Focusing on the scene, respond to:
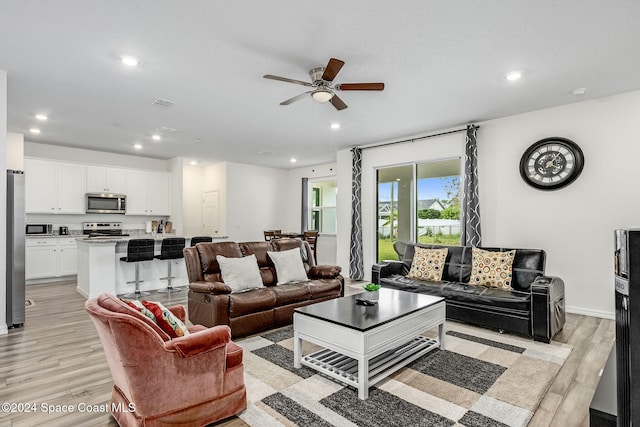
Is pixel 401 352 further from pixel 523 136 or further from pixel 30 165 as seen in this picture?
pixel 30 165

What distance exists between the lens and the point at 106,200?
24.2ft

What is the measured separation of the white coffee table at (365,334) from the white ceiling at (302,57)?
7.58 feet

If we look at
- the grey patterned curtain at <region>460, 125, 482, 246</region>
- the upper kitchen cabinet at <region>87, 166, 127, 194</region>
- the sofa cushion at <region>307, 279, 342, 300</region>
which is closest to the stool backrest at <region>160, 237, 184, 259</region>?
the sofa cushion at <region>307, 279, 342, 300</region>

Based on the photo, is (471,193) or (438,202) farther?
(438,202)

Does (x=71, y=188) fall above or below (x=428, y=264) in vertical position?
above

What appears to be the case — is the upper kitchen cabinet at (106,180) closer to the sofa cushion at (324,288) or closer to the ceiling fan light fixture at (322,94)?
the sofa cushion at (324,288)

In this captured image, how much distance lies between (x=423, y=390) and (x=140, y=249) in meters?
4.59

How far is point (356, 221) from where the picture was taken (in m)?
6.86

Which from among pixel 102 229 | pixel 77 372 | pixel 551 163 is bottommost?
pixel 77 372

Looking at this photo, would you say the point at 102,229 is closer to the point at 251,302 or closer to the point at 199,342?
the point at 251,302

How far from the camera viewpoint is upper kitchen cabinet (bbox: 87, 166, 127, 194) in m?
7.21

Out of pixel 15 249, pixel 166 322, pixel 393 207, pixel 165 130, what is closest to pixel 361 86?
pixel 166 322

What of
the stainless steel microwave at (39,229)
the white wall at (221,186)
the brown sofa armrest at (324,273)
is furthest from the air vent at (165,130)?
the brown sofa armrest at (324,273)

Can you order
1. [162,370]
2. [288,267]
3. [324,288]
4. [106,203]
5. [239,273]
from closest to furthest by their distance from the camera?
[162,370]
[239,273]
[324,288]
[288,267]
[106,203]
